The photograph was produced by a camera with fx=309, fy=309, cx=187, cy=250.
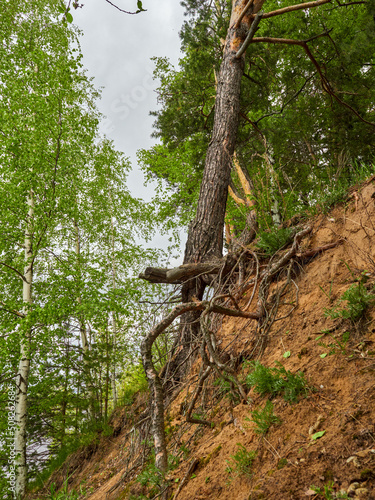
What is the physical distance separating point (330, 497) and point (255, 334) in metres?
1.60

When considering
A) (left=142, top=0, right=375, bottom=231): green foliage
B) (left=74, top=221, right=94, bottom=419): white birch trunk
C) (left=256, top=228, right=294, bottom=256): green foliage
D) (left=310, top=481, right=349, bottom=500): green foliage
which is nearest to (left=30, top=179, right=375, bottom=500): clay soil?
(left=310, top=481, right=349, bottom=500): green foliage

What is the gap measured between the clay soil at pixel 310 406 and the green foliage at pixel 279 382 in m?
0.05

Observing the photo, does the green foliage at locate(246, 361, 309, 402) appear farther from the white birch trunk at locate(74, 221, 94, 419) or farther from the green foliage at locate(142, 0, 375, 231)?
the white birch trunk at locate(74, 221, 94, 419)

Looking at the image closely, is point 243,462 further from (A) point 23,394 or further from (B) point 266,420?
(A) point 23,394

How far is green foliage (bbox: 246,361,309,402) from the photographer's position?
1.90m

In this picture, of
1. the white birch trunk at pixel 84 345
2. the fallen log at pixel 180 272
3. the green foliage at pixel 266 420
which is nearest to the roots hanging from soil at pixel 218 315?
the fallen log at pixel 180 272

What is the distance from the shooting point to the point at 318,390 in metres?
1.84

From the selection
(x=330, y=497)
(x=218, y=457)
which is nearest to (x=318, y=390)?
(x=330, y=497)

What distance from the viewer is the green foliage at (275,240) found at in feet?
11.2

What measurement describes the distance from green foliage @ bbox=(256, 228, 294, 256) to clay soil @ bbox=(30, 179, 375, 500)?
0.20 m

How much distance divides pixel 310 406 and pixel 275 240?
1990 mm

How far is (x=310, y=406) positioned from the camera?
5.85 feet

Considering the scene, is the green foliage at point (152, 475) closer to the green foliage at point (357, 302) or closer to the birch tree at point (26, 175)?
the green foliage at point (357, 302)

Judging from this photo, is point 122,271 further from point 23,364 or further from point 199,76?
point 199,76
